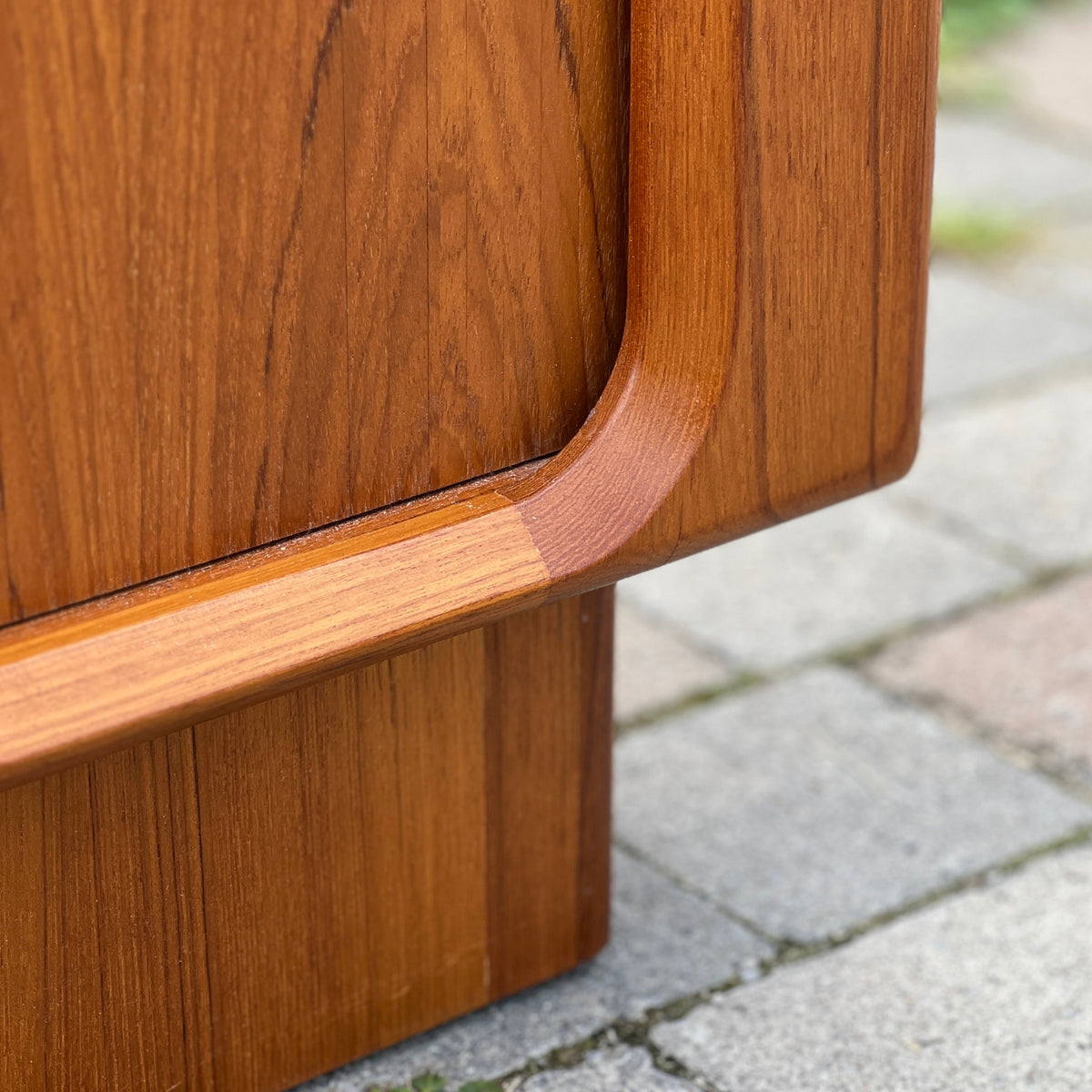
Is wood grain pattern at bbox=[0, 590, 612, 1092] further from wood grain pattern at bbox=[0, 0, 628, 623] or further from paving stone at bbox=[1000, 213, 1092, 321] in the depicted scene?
paving stone at bbox=[1000, 213, 1092, 321]

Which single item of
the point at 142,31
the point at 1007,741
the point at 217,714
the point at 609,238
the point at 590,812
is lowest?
the point at 1007,741

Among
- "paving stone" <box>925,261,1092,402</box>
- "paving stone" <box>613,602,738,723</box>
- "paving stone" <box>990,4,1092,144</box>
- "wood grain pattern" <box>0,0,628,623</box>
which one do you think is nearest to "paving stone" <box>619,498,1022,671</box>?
"paving stone" <box>613,602,738,723</box>

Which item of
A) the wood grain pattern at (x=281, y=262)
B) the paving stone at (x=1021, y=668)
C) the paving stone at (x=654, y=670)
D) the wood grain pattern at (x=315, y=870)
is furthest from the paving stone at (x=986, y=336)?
the wood grain pattern at (x=281, y=262)

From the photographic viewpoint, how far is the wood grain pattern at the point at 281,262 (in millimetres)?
709

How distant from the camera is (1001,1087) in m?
1.03

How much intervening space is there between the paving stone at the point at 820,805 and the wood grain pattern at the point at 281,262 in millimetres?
489

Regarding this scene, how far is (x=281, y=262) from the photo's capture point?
779mm

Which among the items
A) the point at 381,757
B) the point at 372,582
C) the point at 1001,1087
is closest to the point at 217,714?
the point at 372,582

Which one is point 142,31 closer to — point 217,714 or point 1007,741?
point 217,714

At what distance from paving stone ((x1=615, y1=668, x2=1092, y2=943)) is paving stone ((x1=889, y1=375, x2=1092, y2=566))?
390 mm

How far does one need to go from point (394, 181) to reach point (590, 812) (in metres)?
0.46

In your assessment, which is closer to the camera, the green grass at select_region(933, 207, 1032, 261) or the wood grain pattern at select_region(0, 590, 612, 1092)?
the wood grain pattern at select_region(0, 590, 612, 1092)

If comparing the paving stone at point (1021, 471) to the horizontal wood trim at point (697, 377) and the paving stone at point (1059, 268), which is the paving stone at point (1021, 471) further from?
the horizontal wood trim at point (697, 377)

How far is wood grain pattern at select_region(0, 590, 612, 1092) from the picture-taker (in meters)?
0.87
